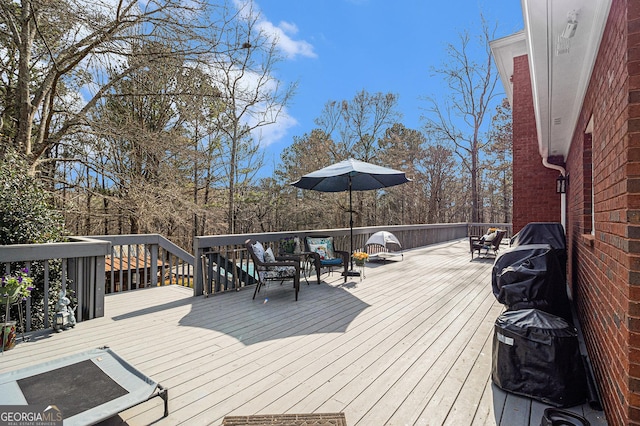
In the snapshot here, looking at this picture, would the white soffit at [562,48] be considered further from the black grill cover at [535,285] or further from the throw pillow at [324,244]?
the throw pillow at [324,244]

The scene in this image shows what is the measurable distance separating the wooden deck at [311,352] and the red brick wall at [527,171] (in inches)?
127

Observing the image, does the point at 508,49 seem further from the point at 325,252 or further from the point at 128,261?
the point at 128,261

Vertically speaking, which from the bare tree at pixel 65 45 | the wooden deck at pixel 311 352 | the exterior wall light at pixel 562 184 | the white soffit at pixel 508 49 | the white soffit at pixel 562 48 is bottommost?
the wooden deck at pixel 311 352

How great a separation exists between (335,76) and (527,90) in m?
11.6

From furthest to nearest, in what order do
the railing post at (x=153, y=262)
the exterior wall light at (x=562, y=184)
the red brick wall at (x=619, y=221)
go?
the exterior wall light at (x=562, y=184) < the railing post at (x=153, y=262) < the red brick wall at (x=619, y=221)

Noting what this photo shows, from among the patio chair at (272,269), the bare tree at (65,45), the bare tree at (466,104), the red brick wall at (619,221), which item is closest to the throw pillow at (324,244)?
the patio chair at (272,269)

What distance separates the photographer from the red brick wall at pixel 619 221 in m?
1.41

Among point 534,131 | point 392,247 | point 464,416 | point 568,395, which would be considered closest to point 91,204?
point 392,247

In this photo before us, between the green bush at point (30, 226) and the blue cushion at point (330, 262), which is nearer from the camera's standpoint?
the green bush at point (30, 226)

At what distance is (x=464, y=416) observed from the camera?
1.92 metres

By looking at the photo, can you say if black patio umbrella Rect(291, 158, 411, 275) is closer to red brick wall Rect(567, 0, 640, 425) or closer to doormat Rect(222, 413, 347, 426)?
red brick wall Rect(567, 0, 640, 425)

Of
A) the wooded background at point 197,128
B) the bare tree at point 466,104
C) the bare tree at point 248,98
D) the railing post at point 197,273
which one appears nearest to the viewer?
the railing post at point 197,273

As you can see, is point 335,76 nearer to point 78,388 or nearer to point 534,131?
point 534,131

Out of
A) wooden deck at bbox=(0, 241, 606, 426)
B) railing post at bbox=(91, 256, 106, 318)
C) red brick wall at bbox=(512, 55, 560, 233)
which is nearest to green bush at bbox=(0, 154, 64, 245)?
railing post at bbox=(91, 256, 106, 318)
